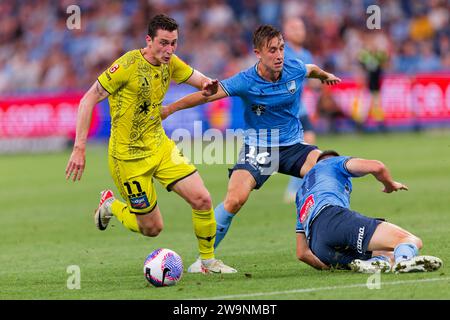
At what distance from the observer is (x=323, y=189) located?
8836mm

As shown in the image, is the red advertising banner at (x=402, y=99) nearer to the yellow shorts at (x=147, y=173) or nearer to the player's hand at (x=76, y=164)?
the yellow shorts at (x=147, y=173)

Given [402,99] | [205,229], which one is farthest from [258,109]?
[402,99]

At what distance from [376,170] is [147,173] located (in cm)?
231

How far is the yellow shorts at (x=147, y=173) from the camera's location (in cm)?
955

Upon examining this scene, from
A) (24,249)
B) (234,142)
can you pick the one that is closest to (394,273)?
(24,249)

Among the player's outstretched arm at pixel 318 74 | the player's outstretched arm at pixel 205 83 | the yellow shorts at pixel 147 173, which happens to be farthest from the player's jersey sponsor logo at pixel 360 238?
the player's outstretched arm at pixel 318 74

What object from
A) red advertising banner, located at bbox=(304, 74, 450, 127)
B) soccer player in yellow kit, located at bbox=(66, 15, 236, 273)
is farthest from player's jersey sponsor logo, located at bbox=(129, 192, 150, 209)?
red advertising banner, located at bbox=(304, 74, 450, 127)

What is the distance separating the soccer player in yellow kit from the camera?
30.4 feet

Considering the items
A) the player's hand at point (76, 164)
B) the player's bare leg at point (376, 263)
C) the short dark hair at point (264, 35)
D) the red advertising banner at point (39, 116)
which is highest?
the short dark hair at point (264, 35)

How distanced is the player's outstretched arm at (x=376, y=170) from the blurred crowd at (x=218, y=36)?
19.3 meters

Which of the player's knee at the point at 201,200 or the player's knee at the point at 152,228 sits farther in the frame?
the player's knee at the point at 152,228

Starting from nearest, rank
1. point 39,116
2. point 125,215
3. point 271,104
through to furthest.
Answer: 1. point 125,215
2. point 271,104
3. point 39,116

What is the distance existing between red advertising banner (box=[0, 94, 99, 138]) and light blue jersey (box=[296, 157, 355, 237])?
18855 millimetres

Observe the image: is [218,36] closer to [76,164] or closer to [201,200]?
[201,200]
